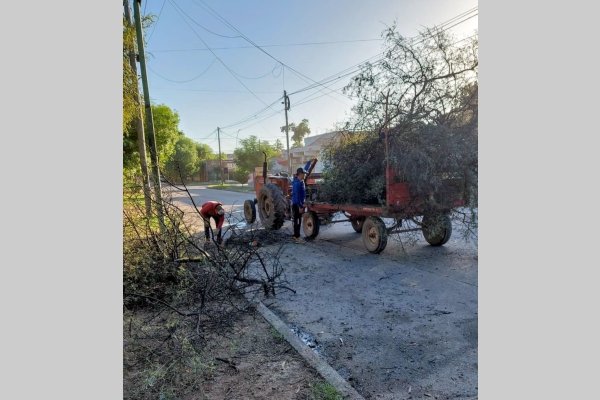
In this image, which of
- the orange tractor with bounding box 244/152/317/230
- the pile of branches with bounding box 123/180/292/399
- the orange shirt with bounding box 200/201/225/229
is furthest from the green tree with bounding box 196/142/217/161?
the pile of branches with bounding box 123/180/292/399

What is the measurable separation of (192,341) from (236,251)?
5.03ft

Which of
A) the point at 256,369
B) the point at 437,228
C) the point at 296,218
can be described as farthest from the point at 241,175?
the point at 256,369

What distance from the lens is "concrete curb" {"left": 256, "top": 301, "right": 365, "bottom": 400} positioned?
288cm

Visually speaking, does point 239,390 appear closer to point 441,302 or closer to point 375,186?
point 441,302

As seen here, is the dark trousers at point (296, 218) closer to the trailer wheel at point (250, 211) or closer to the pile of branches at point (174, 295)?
the trailer wheel at point (250, 211)

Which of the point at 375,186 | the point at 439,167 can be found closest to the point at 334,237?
the point at 375,186


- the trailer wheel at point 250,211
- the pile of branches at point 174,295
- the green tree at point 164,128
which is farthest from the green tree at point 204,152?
the pile of branches at point 174,295

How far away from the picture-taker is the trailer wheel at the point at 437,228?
6.76 meters

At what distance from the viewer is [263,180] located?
11.0 m

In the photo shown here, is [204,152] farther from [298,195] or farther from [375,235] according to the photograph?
[375,235]

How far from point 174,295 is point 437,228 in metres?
4.86

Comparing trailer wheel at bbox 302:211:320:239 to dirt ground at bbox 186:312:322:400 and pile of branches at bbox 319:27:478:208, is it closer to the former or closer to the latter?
pile of branches at bbox 319:27:478:208

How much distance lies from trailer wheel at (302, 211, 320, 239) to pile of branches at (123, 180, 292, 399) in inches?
139

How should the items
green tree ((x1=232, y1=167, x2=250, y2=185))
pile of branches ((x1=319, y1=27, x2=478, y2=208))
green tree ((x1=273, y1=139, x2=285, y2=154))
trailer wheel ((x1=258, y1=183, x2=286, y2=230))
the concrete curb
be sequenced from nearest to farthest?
1. the concrete curb
2. pile of branches ((x1=319, y1=27, x2=478, y2=208))
3. trailer wheel ((x1=258, y1=183, x2=286, y2=230))
4. green tree ((x1=232, y1=167, x2=250, y2=185))
5. green tree ((x1=273, y1=139, x2=285, y2=154))
